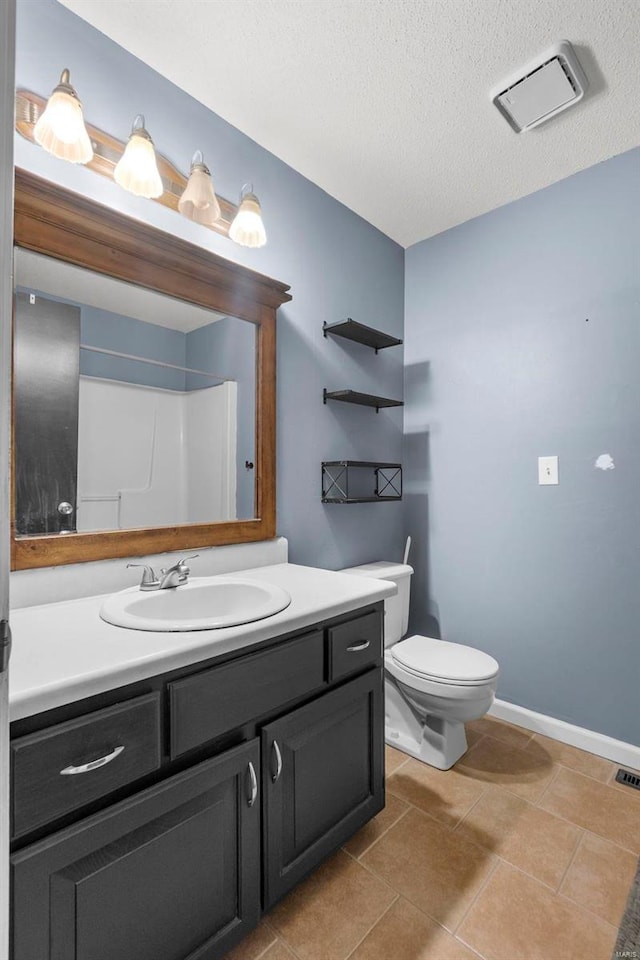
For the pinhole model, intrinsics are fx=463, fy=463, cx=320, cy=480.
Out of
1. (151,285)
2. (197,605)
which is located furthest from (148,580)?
(151,285)

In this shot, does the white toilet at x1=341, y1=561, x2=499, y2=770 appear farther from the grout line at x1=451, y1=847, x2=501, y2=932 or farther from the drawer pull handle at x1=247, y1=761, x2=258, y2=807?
the drawer pull handle at x1=247, y1=761, x2=258, y2=807

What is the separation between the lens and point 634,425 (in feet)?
6.08

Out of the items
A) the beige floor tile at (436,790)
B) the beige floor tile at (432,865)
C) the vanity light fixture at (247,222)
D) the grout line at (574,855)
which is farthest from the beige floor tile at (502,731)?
the vanity light fixture at (247,222)

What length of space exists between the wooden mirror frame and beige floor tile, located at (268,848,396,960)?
1027 mm

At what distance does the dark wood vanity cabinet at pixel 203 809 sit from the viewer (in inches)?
30.8

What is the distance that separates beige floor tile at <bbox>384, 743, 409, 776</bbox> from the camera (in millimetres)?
1832

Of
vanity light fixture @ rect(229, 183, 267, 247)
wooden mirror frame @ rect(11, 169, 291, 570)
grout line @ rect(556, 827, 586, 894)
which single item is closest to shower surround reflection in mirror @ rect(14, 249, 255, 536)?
wooden mirror frame @ rect(11, 169, 291, 570)

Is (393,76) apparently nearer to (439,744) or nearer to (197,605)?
(197,605)

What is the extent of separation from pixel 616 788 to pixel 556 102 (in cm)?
247

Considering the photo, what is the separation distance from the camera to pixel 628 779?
5.81 ft

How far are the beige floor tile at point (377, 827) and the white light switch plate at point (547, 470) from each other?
4.70ft

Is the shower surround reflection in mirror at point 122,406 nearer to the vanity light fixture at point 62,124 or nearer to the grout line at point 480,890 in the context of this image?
the vanity light fixture at point 62,124

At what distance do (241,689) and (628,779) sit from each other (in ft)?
5.52

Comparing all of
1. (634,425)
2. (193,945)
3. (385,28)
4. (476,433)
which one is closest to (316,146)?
(385,28)
